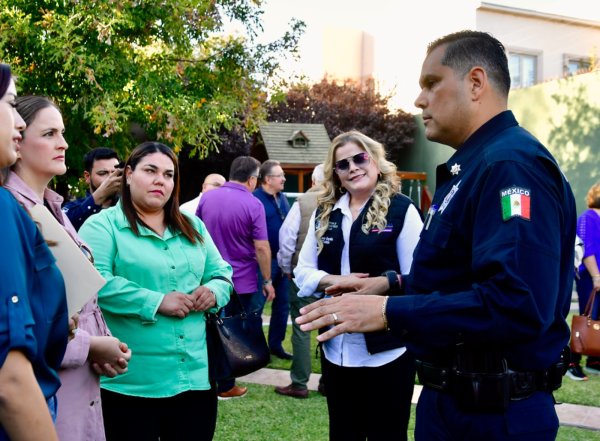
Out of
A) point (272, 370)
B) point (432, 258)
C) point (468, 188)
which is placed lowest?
point (272, 370)

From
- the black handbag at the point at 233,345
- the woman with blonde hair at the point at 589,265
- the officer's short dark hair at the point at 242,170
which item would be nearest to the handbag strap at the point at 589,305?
the woman with blonde hair at the point at 589,265

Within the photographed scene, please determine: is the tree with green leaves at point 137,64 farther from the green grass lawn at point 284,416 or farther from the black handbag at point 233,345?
the black handbag at point 233,345

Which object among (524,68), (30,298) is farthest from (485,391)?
(524,68)

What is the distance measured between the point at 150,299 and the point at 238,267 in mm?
3540

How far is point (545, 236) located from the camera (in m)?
1.68

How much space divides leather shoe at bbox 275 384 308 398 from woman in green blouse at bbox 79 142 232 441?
2.69 meters

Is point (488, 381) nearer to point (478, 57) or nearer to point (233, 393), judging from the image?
point (478, 57)

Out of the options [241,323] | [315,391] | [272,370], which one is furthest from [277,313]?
[241,323]

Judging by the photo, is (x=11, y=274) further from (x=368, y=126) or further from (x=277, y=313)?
(x=368, y=126)

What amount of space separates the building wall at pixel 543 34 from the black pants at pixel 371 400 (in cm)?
2148

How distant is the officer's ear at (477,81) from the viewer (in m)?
1.96

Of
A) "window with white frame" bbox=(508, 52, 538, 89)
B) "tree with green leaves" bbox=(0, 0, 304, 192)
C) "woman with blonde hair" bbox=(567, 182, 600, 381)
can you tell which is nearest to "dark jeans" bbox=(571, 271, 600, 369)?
"woman with blonde hair" bbox=(567, 182, 600, 381)

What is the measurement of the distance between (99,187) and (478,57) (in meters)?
2.75

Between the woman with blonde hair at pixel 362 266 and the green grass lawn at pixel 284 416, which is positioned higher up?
the woman with blonde hair at pixel 362 266
